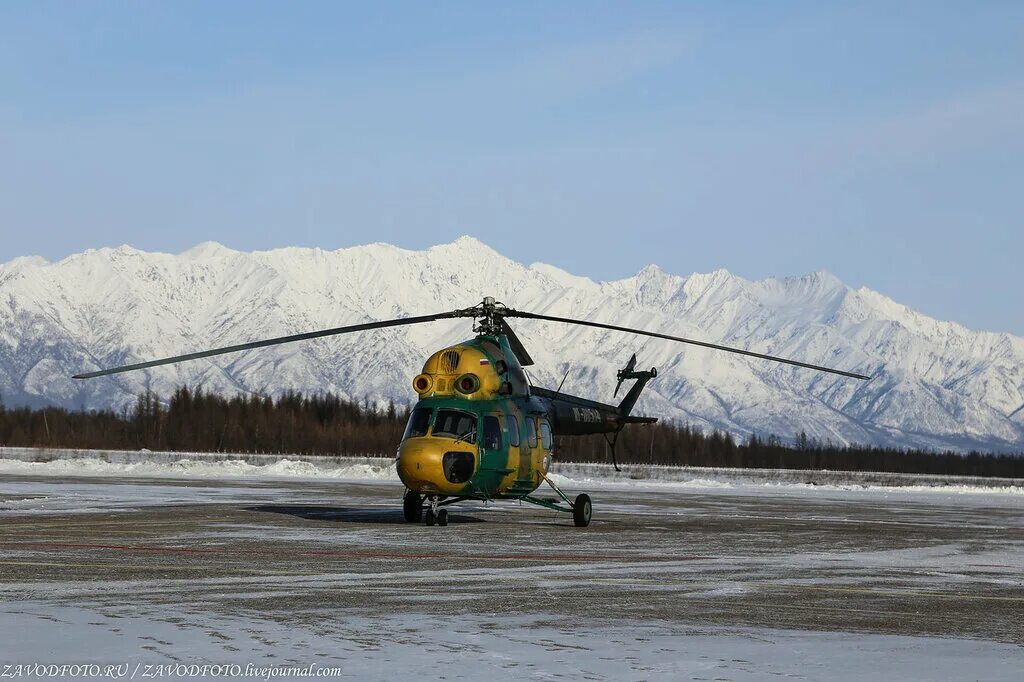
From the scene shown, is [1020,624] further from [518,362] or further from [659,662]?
[518,362]

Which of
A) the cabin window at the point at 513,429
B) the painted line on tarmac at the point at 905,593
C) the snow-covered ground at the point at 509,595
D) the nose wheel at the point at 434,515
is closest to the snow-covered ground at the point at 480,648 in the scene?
the snow-covered ground at the point at 509,595

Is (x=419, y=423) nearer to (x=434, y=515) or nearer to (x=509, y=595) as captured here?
(x=434, y=515)

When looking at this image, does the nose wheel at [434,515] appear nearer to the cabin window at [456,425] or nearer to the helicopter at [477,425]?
the helicopter at [477,425]

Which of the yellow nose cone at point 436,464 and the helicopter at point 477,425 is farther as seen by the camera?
the helicopter at point 477,425

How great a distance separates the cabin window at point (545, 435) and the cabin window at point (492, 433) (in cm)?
245

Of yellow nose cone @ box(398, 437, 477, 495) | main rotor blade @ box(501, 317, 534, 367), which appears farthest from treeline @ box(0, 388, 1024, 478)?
yellow nose cone @ box(398, 437, 477, 495)

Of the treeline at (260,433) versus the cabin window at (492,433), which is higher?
the treeline at (260,433)

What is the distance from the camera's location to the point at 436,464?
28.7 m

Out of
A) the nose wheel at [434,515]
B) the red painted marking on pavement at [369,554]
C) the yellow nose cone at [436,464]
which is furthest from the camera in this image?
the nose wheel at [434,515]

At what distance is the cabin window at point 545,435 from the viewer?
106 feet

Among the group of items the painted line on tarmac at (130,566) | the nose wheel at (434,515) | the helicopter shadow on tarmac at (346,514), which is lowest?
the painted line on tarmac at (130,566)

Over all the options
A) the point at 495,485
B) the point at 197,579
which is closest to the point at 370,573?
the point at 197,579

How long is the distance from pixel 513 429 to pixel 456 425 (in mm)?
1747

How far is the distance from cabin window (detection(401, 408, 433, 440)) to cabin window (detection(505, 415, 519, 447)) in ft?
6.16
